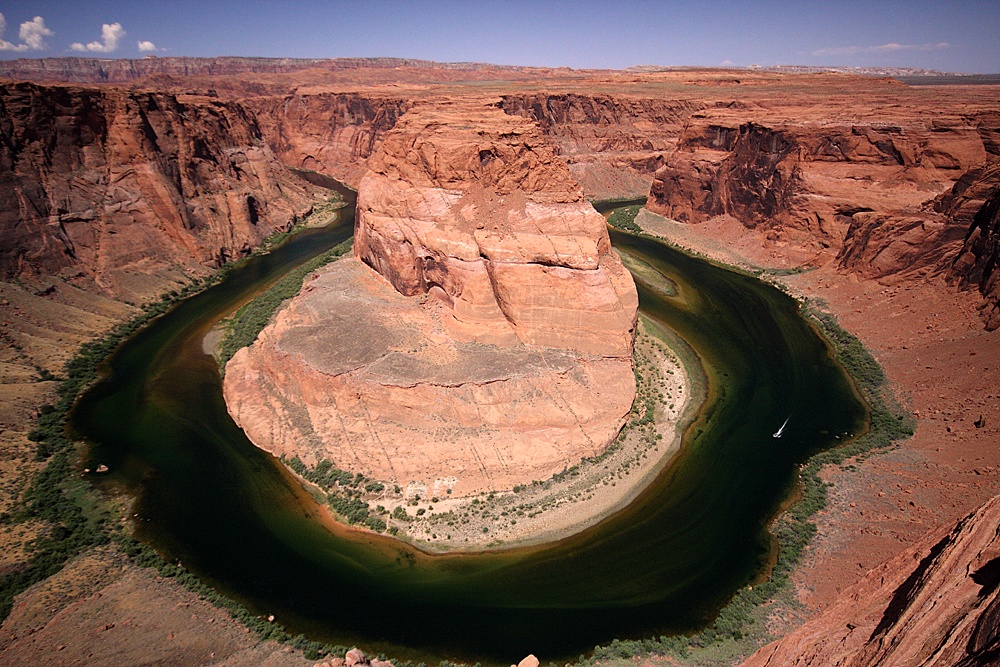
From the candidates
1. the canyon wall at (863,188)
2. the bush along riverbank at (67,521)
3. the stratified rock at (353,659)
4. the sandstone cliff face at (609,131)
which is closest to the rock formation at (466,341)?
the bush along riverbank at (67,521)

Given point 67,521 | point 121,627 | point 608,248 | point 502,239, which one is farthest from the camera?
point 608,248

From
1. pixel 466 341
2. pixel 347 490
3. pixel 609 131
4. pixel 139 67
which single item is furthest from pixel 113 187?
pixel 139 67

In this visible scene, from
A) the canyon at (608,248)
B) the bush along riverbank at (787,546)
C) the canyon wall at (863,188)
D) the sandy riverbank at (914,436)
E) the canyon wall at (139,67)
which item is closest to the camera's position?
the bush along riverbank at (787,546)

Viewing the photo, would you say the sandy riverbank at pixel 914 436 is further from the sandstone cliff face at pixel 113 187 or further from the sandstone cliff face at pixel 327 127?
the sandstone cliff face at pixel 327 127

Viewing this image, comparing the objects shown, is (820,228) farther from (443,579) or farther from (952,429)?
(443,579)

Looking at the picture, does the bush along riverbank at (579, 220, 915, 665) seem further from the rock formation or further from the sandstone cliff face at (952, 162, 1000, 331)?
the rock formation

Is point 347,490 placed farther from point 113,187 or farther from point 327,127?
point 327,127
